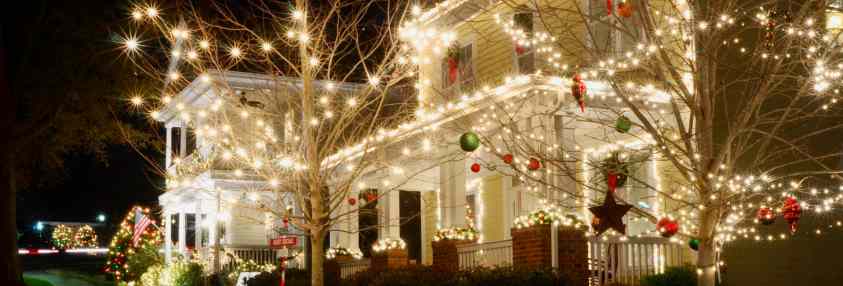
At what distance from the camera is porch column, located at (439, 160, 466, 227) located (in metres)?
17.2

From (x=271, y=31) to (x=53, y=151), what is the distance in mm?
8313

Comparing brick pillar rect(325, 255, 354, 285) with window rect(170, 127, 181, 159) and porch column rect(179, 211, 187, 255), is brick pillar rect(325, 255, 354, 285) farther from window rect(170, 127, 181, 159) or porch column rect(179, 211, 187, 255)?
window rect(170, 127, 181, 159)

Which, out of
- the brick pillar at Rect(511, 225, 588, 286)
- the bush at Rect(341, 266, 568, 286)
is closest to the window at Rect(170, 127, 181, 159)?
the bush at Rect(341, 266, 568, 286)

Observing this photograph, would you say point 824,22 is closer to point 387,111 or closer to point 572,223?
point 572,223

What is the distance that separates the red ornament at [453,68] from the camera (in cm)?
1995

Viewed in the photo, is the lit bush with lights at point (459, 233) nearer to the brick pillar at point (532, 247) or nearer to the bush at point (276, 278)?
the brick pillar at point (532, 247)

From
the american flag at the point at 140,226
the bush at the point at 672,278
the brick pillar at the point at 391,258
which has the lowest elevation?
the bush at the point at 672,278

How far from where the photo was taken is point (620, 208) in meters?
9.36

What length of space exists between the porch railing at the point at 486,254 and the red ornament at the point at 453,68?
4.58 metres

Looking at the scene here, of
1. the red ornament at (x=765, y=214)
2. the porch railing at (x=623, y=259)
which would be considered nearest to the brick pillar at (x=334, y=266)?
the porch railing at (x=623, y=259)

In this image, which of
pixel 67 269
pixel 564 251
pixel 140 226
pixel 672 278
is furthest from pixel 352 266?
pixel 67 269

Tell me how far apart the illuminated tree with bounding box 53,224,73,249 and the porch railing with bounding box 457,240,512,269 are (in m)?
47.7

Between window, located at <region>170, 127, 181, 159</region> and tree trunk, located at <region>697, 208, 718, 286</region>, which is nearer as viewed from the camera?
tree trunk, located at <region>697, 208, 718, 286</region>

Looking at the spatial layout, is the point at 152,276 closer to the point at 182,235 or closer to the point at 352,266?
the point at 182,235
